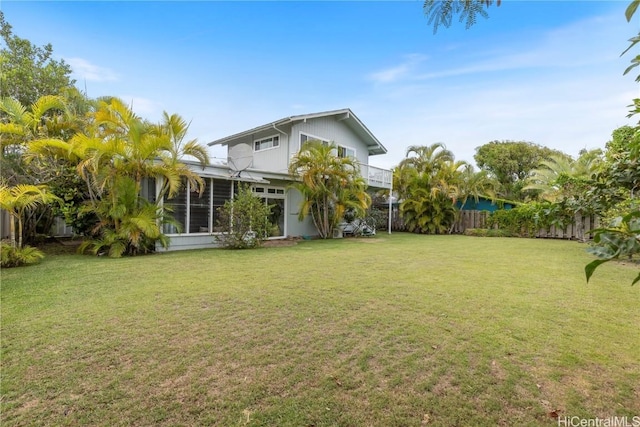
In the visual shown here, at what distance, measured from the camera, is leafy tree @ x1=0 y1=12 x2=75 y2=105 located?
430 inches

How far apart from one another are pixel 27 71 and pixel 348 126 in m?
13.7

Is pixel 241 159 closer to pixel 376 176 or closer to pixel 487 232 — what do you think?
pixel 376 176

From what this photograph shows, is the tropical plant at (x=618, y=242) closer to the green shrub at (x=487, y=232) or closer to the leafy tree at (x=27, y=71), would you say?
the leafy tree at (x=27, y=71)

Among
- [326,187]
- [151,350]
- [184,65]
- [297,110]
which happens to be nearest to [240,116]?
[297,110]

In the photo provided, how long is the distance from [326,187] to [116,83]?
30.7ft

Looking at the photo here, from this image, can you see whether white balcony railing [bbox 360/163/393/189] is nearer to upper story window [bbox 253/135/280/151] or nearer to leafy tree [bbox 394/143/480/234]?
leafy tree [bbox 394/143/480/234]

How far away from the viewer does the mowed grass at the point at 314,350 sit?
2.29 meters

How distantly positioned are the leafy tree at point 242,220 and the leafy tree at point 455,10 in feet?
28.8

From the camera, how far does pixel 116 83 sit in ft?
41.5

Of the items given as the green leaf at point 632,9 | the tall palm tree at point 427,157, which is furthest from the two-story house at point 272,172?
the green leaf at point 632,9

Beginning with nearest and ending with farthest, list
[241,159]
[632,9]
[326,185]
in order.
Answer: [632,9] → [241,159] → [326,185]

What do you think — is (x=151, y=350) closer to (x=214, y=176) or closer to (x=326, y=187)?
(x=214, y=176)

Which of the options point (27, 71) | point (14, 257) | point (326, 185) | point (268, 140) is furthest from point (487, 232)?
point (27, 71)

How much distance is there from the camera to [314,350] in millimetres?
3199
